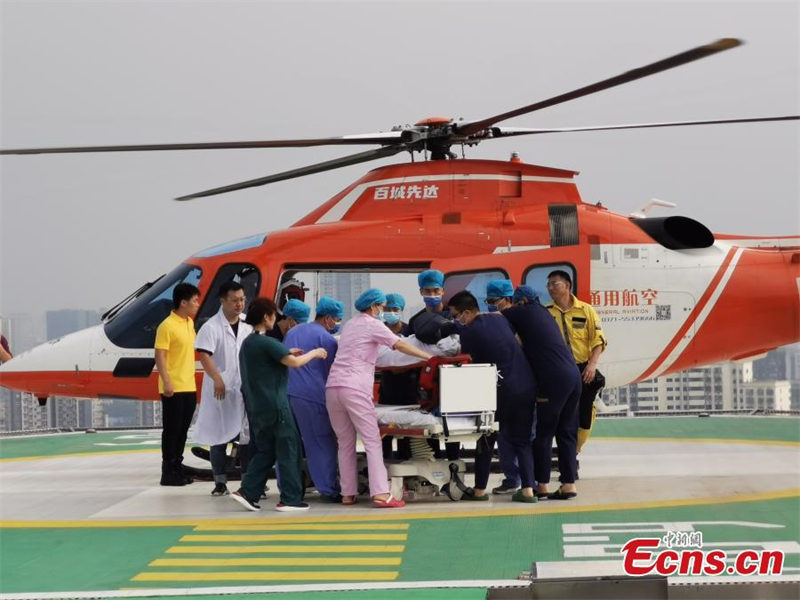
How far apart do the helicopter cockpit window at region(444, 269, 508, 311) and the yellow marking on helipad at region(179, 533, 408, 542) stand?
157 inches

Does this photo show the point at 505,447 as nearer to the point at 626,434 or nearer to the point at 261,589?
the point at 261,589

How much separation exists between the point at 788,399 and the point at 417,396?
10186 millimetres

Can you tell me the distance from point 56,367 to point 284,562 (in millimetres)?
6068

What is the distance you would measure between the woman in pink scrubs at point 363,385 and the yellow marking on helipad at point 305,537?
1.24 metres

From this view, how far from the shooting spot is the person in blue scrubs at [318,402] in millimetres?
9797

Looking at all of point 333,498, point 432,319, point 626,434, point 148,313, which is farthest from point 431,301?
point 626,434

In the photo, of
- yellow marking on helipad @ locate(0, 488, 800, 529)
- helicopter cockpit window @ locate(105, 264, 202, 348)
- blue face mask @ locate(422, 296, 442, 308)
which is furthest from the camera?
helicopter cockpit window @ locate(105, 264, 202, 348)

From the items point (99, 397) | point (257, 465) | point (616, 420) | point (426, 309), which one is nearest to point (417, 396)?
point (426, 309)

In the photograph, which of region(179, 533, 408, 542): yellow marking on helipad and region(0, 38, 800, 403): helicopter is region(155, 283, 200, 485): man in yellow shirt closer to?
region(0, 38, 800, 403): helicopter

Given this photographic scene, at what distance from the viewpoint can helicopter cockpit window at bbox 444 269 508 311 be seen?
1186 centimetres

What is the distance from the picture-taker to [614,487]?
10.4 metres

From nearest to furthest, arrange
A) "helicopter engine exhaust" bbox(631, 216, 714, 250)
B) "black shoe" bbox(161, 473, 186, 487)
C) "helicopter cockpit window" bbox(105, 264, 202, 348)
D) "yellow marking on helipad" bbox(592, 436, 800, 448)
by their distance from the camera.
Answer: "black shoe" bbox(161, 473, 186, 487)
"helicopter engine exhaust" bbox(631, 216, 714, 250)
"helicopter cockpit window" bbox(105, 264, 202, 348)
"yellow marking on helipad" bbox(592, 436, 800, 448)

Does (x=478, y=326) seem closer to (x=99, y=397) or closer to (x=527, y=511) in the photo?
Result: (x=527, y=511)

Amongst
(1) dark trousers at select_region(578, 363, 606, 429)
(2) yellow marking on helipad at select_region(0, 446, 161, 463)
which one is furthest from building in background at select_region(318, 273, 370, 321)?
(2) yellow marking on helipad at select_region(0, 446, 161, 463)
